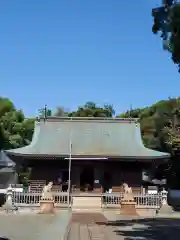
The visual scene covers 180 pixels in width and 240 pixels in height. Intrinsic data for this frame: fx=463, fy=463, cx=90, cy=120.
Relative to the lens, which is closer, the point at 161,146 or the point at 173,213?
the point at 173,213

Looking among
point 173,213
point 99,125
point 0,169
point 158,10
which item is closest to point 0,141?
point 0,169

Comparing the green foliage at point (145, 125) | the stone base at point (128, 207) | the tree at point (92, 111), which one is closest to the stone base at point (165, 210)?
the stone base at point (128, 207)

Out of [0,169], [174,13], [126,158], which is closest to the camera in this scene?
[174,13]

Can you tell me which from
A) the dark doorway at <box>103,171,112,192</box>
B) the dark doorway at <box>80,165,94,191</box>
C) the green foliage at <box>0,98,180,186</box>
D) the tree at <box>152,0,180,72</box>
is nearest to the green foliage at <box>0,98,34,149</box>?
the green foliage at <box>0,98,180,186</box>

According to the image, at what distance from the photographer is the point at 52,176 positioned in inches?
1437

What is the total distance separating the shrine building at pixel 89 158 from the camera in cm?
3497

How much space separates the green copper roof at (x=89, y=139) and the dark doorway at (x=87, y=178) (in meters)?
1.57

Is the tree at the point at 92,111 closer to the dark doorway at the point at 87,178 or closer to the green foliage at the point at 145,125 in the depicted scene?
the green foliage at the point at 145,125

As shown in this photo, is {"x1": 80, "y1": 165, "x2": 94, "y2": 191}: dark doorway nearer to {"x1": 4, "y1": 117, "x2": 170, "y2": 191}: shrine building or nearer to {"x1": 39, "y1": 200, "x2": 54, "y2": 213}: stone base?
{"x1": 4, "y1": 117, "x2": 170, "y2": 191}: shrine building

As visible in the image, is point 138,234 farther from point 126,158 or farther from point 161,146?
point 161,146

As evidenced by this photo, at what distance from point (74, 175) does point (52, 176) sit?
1.76 meters

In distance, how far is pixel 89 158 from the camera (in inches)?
1371

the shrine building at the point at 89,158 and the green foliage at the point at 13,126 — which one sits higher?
the green foliage at the point at 13,126

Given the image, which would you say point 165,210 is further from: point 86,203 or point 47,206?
point 47,206
